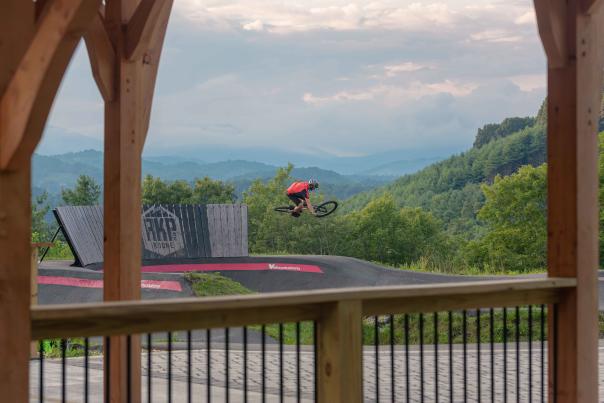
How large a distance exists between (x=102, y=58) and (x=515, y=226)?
86.8 ft

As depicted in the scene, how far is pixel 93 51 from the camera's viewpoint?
18.6 feet

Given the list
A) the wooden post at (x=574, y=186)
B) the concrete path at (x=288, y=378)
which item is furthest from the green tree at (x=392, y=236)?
the wooden post at (x=574, y=186)

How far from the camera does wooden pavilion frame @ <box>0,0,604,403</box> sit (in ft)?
10.9

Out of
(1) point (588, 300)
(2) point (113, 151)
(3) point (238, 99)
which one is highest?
(3) point (238, 99)

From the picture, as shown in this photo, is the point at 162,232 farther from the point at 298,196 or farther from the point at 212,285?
the point at 298,196

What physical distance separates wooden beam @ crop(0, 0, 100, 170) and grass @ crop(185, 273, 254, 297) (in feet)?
43.3

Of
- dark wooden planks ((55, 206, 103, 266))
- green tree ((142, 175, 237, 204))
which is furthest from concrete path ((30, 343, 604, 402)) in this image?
green tree ((142, 175, 237, 204))

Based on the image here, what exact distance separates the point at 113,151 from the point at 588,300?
124 inches

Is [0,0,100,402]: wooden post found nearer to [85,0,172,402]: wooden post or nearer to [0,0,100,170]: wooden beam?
[0,0,100,170]: wooden beam

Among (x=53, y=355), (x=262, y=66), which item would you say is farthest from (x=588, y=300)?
(x=262, y=66)

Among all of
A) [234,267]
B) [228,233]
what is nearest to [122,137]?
[234,267]

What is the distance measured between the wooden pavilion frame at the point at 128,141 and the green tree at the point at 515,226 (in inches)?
944

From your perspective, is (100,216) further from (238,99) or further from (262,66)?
(262,66)

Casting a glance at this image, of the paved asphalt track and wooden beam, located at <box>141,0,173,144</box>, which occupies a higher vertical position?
wooden beam, located at <box>141,0,173,144</box>
